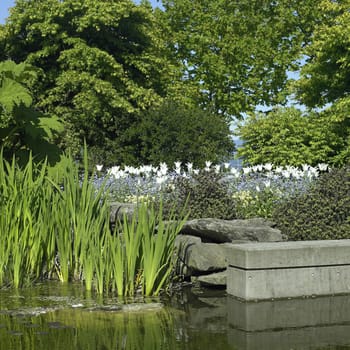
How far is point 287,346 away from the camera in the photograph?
415cm

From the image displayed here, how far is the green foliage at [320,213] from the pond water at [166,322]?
1815 mm

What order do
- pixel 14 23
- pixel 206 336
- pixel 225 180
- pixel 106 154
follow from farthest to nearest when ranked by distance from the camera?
1. pixel 14 23
2. pixel 106 154
3. pixel 225 180
4. pixel 206 336

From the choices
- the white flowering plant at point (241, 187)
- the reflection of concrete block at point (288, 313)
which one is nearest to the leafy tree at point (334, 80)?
the white flowering plant at point (241, 187)

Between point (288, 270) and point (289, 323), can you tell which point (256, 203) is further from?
point (289, 323)

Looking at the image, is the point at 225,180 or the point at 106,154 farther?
the point at 106,154

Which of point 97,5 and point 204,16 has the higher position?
point 204,16

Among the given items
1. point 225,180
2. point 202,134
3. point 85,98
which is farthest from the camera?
point 85,98

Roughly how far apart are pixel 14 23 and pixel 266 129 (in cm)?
978

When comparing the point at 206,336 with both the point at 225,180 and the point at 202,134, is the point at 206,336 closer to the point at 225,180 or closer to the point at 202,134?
the point at 225,180

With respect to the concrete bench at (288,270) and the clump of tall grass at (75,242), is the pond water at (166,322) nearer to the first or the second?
the concrete bench at (288,270)

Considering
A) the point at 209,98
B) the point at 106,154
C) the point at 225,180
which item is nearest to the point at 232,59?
the point at 209,98

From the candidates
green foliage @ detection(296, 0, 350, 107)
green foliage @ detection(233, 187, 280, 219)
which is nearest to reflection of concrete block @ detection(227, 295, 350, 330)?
green foliage @ detection(233, 187, 280, 219)

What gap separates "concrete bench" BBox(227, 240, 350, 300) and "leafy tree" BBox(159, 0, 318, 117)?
21847mm

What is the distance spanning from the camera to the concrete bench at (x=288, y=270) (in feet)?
18.4
